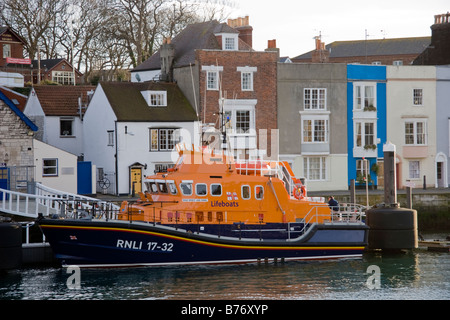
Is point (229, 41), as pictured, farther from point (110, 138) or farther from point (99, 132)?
point (99, 132)

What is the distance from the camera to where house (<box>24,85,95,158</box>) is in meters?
40.2

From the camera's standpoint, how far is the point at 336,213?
86.5 feet

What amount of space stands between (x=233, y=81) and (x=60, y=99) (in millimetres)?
9331

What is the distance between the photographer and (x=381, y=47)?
3034 inches

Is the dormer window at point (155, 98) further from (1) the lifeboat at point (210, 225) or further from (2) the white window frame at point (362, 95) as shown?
(1) the lifeboat at point (210, 225)

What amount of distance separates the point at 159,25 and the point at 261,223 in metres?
31.9

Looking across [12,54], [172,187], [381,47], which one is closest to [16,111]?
[172,187]

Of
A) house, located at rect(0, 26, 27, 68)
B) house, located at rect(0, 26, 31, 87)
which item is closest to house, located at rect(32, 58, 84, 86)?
house, located at rect(0, 26, 31, 87)

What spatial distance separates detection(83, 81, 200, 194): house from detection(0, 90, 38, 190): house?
647cm

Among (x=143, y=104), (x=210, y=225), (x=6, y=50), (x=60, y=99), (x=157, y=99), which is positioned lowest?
(x=210, y=225)

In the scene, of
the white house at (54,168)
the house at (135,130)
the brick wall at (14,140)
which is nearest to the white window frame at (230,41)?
the house at (135,130)

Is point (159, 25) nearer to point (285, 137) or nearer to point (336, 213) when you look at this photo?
point (285, 137)

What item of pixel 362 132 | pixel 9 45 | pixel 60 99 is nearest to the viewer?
pixel 60 99
